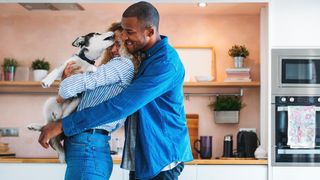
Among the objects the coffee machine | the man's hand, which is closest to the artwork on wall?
the coffee machine

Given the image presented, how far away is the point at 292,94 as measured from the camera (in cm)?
408

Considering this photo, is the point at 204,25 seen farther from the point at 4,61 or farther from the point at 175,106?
the point at 175,106

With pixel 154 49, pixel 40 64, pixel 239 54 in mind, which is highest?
pixel 239 54

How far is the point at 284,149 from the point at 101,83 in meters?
2.45

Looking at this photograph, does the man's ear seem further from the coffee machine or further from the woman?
the coffee machine

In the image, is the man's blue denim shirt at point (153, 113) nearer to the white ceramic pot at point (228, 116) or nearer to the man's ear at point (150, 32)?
the man's ear at point (150, 32)

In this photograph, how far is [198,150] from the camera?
455 cm

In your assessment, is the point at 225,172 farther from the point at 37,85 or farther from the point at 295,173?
the point at 37,85

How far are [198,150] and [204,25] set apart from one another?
1.14 meters

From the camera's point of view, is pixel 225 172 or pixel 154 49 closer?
pixel 154 49

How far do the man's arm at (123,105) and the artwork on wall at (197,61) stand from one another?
9.22ft

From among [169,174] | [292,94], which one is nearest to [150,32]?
[169,174]

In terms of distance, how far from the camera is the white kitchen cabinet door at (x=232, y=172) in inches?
158

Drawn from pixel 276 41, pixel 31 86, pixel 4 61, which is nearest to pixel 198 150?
pixel 276 41
